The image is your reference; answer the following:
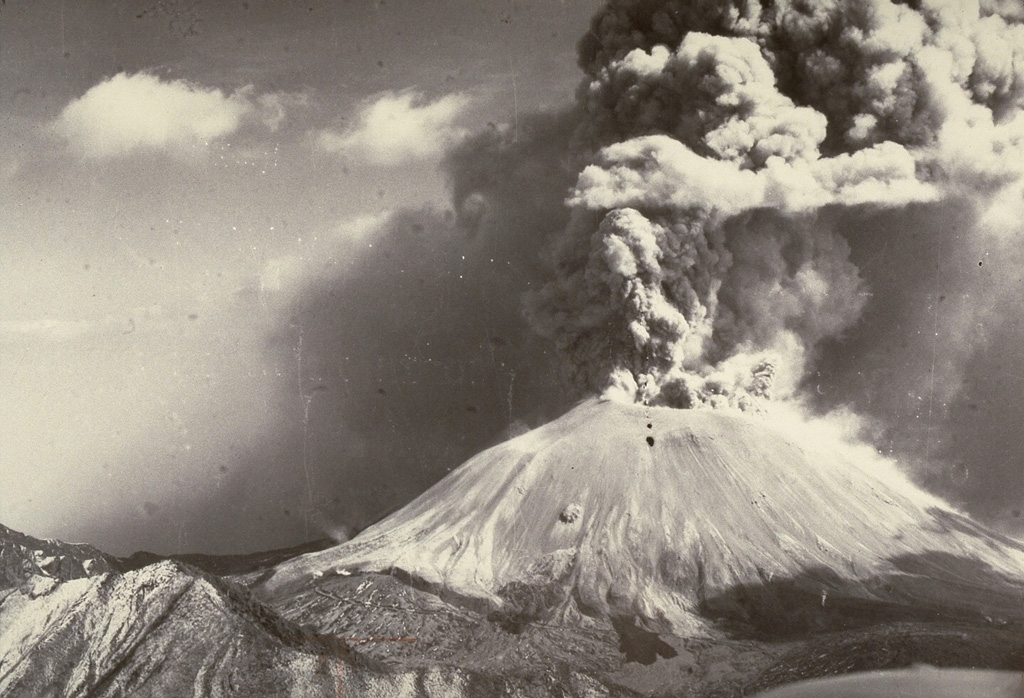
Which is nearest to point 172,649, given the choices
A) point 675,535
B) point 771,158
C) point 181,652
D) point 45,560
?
point 181,652

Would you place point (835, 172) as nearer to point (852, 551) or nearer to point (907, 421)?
point (907, 421)

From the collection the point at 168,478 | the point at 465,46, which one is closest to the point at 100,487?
the point at 168,478

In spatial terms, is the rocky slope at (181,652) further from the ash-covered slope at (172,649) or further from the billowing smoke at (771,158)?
the billowing smoke at (771,158)

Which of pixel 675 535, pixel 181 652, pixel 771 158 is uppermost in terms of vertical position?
pixel 771 158

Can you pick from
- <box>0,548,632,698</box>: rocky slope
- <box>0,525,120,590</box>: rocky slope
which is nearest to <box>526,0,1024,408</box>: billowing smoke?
<box>0,548,632,698</box>: rocky slope

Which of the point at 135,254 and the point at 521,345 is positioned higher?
the point at 135,254

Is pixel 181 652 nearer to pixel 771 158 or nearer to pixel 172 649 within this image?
pixel 172 649

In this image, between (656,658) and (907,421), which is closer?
(656,658)
